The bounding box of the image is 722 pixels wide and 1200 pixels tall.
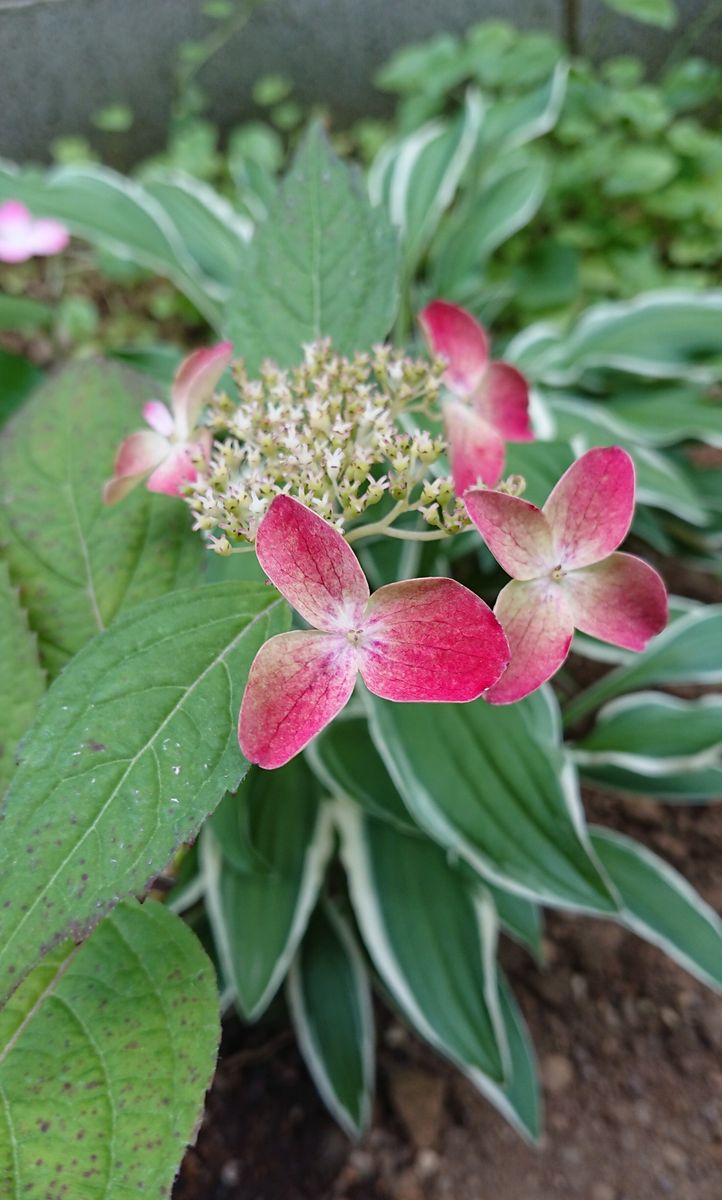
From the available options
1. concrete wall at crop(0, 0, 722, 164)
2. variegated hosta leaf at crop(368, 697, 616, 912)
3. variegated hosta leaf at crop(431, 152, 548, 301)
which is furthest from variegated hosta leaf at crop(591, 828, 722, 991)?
concrete wall at crop(0, 0, 722, 164)

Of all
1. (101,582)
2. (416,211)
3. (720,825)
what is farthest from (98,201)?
(720,825)

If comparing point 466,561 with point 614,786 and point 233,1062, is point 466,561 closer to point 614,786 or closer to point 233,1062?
point 614,786

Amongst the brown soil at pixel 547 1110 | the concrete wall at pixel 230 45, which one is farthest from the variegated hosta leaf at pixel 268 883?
the concrete wall at pixel 230 45

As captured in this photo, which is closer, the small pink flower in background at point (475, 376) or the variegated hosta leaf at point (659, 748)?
the small pink flower in background at point (475, 376)

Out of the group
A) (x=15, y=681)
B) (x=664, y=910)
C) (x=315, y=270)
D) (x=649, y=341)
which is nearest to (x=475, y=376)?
(x=315, y=270)

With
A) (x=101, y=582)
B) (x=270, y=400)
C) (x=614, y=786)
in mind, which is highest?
(x=270, y=400)

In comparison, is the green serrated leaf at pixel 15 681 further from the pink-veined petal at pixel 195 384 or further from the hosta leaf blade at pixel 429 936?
the hosta leaf blade at pixel 429 936

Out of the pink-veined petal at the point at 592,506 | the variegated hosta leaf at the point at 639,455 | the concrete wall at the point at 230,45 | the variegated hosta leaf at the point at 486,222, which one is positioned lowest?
the variegated hosta leaf at the point at 639,455
